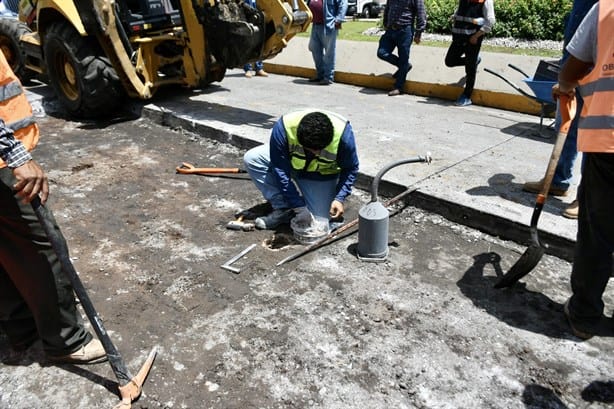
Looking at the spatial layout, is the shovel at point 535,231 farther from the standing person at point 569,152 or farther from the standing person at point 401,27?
the standing person at point 401,27

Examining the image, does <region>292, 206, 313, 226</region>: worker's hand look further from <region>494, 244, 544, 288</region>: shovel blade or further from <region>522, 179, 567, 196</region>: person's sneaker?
<region>522, 179, 567, 196</region>: person's sneaker

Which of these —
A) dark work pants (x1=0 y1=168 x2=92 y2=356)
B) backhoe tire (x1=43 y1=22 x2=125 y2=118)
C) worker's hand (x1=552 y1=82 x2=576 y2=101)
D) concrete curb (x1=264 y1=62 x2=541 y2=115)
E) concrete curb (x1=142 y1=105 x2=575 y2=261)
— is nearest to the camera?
dark work pants (x1=0 y1=168 x2=92 y2=356)

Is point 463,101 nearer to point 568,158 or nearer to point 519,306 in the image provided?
point 568,158

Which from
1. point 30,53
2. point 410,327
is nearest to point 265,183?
point 410,327

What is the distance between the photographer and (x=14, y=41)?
7336 mm

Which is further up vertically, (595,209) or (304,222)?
(595,209)

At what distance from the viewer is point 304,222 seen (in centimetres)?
359

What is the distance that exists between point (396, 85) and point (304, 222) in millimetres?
4762

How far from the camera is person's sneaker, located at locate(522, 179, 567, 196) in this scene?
3.87 meters

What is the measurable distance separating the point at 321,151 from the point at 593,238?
1.79 metres

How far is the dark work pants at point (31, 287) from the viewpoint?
7.16 feet

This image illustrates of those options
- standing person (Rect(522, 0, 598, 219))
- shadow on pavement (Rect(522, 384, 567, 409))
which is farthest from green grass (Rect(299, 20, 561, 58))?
shadow on pavement (Rect(522, 384, 567, 409))

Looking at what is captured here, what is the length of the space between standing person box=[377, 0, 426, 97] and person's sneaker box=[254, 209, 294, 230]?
4422 millimetres

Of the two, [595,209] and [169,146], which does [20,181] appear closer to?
[595,209]
